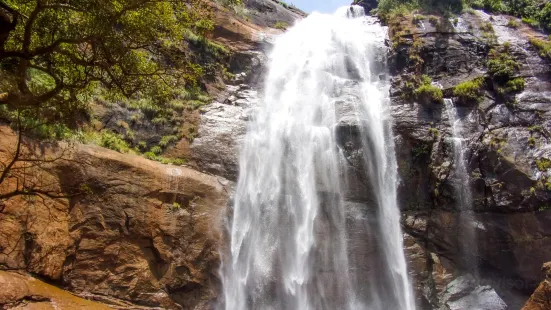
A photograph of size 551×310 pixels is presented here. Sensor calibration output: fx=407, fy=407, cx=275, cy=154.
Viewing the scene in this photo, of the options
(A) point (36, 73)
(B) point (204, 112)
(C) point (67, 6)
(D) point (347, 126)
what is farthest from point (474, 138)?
(A) point (36, 73)

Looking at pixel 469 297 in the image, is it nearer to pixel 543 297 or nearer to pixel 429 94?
pixel 543 297

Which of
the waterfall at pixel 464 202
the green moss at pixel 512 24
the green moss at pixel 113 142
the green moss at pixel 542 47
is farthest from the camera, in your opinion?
the green moss at pixel 512 24

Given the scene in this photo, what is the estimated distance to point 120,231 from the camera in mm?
12977

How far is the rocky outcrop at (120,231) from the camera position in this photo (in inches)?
440

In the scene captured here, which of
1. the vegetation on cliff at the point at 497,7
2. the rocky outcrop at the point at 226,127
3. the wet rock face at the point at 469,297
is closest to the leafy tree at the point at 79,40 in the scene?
the rocky outcrop at the point at 226,127

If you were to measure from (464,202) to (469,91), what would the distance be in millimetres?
5669

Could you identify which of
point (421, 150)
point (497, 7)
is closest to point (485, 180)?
point (421, 150)

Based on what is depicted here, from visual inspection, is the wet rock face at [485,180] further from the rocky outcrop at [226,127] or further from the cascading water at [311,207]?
the rocky outcrop at [226,127]

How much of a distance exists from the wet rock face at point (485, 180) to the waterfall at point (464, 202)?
120mm

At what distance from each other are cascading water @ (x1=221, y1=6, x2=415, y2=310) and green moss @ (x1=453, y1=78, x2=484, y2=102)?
131 inches

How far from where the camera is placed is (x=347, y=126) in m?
18.3

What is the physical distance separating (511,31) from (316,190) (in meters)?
16.1

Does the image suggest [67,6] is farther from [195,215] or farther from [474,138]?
[474,138]

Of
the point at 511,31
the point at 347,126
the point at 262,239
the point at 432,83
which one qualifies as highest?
the point at 511,31
